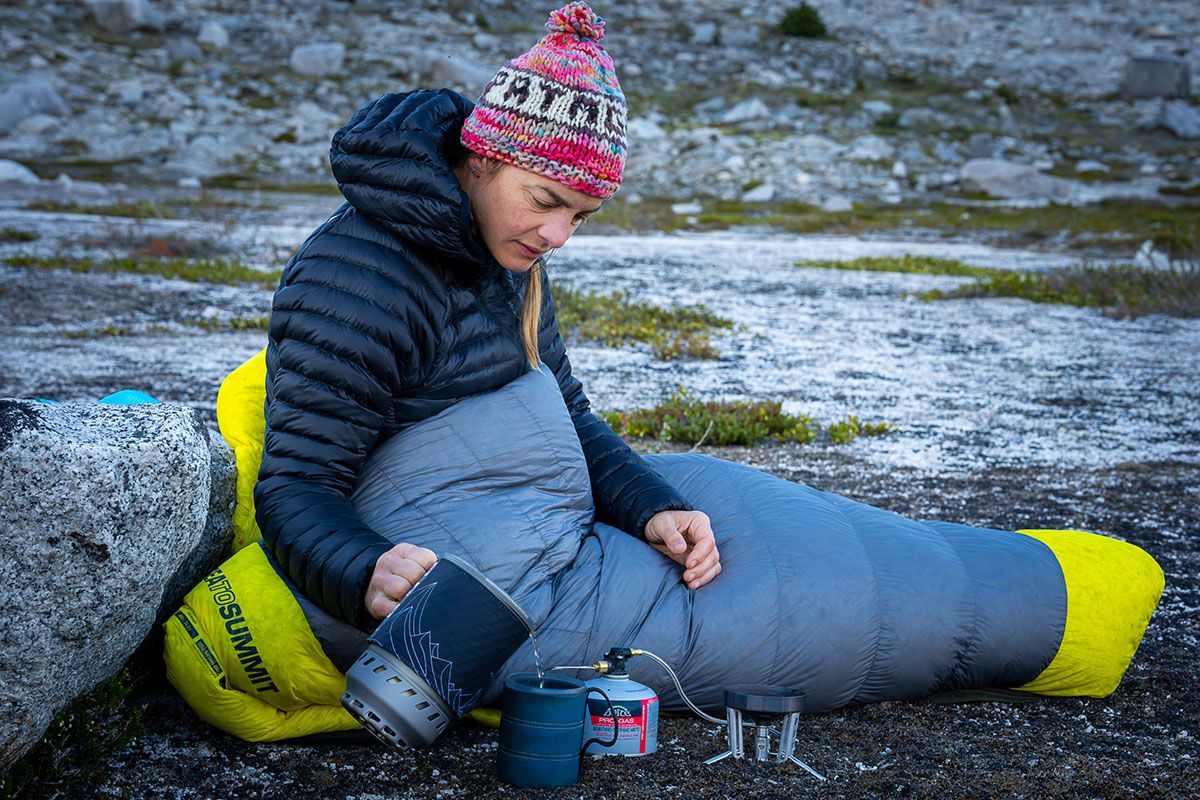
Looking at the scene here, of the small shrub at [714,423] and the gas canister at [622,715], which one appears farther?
the small shrub at [714,423]

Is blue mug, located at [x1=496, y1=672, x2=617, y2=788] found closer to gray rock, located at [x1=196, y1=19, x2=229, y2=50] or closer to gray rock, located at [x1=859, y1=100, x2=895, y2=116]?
gray rock, located at [x1=859, y1=100, x2=895, y2=116]

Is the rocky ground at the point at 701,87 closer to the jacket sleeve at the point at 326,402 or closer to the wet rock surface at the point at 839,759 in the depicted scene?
the wet rock surface at the point at 839,759

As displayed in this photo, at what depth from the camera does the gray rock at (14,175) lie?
2334cm

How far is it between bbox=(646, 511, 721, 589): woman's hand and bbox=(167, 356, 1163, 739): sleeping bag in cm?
3

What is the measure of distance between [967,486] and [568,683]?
131 inches

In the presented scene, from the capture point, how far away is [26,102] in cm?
3206

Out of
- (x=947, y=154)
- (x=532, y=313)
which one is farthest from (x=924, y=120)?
(x=532, y=313)

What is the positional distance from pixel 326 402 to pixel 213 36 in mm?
45811

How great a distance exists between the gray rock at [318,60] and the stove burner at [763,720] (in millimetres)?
41536

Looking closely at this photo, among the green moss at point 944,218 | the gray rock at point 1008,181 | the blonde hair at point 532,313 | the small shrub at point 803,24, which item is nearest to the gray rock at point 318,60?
the green moss at point 944,218

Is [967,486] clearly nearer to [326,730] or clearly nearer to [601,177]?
[601,177]

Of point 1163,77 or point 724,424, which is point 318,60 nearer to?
point 1163,77

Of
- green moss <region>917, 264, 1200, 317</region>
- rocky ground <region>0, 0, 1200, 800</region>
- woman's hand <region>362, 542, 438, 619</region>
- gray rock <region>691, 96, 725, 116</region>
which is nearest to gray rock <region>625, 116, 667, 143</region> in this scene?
rocky ground <region>0, 0, 1200, 800</region>

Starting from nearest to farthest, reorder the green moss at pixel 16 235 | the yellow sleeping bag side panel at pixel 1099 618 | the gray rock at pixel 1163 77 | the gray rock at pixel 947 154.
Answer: the yellow sleeping bag side panel at pixel 1099 618, the green moss at pixel 16 235, the gray rock at pixel 947 154, the gray rock at pixel 1163 77
